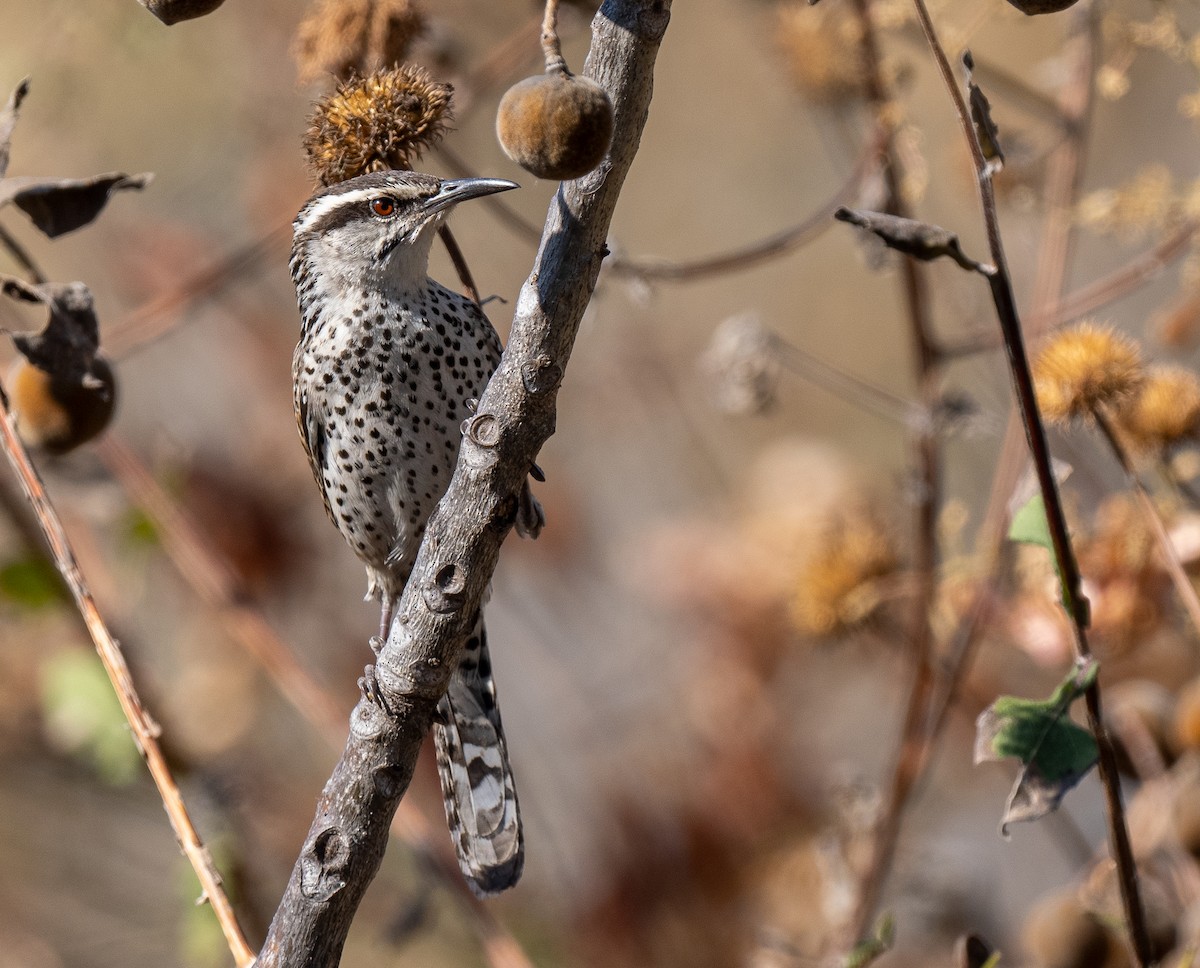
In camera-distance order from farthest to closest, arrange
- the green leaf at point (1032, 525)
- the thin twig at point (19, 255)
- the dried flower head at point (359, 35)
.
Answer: the dried flower head at point (359, 35) → the thin twig at point (19, 255) → the green leaf at point (1032, 525)

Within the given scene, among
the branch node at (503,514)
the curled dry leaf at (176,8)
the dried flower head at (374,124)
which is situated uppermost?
the curled dry leaf at (176,8)

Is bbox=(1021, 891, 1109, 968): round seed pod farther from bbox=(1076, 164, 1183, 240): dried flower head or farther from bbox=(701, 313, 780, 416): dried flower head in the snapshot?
bbox=(701, 313, 780, 416): dried flower head

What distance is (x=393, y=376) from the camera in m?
2.86

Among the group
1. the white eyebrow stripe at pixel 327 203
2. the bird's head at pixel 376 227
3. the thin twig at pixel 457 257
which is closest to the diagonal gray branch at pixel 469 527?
the thin twig at pixel 457 257

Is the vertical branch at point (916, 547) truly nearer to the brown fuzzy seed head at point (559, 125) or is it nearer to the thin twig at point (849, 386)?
the thin twig at point (849, 386)

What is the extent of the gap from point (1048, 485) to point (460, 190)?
140 cm

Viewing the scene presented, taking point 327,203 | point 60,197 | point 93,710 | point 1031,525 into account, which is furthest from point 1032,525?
point 93,710

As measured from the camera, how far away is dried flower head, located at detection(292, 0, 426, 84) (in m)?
2.40

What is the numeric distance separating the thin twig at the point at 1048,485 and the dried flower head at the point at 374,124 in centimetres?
74

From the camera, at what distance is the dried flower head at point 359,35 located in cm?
240

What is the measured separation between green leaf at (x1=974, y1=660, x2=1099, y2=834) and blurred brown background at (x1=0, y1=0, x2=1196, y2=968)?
1.72 metres

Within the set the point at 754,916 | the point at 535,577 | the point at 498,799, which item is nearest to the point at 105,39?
the point at 535,577

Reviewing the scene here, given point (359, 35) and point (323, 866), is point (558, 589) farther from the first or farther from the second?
point (323, 866)

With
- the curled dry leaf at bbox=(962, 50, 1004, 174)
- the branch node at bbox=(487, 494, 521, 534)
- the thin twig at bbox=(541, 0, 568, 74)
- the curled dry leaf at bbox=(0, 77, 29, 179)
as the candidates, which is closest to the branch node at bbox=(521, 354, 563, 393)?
the branch node at bbox=(487, 494, 521, 534)
